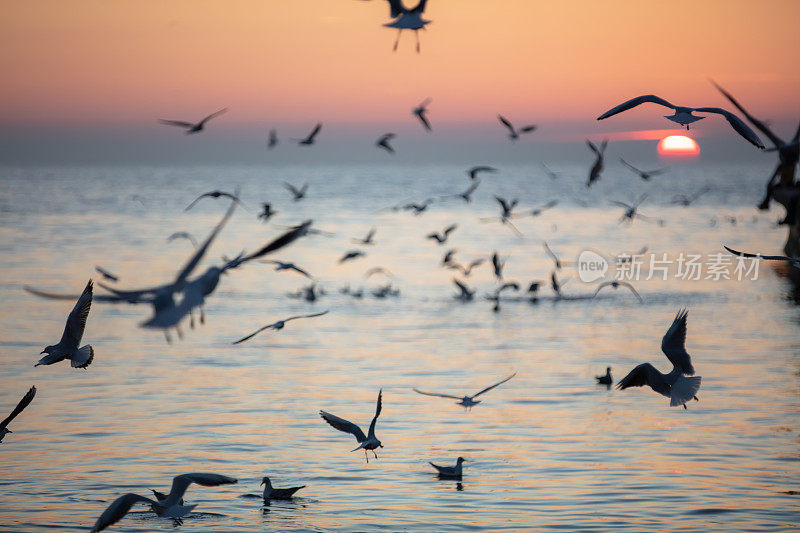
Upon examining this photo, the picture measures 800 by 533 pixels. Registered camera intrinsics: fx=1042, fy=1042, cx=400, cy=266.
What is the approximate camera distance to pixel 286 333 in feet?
73.8

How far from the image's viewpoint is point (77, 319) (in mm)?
9859

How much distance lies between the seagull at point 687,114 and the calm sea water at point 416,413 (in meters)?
3.77

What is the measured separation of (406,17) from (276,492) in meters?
6.32

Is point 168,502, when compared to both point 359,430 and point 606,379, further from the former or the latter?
point 606,379

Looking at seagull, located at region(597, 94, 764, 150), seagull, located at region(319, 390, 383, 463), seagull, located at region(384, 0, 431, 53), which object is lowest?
seagull, located at region(319, 390, 383, 463)

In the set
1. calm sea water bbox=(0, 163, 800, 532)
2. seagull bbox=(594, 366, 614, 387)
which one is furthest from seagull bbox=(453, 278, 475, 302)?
seagull bbox=(594, 366, 614, 387)

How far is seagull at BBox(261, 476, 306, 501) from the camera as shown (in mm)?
10844

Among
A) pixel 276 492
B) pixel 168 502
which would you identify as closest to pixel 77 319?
pixel 168 502

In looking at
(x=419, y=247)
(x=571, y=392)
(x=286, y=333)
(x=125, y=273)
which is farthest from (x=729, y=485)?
(x=419, y=247)

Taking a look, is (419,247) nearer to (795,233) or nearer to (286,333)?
(795,233)

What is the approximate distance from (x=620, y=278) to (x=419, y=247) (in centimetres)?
1319

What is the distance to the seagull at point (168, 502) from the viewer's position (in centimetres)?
868

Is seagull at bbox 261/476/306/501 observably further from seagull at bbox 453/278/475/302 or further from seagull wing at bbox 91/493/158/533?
seagull at bbox 453/278/475/302

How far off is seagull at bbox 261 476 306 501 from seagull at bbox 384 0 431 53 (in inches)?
234
